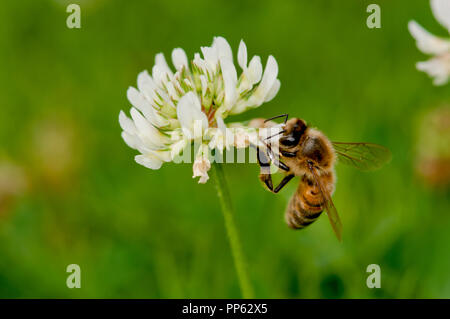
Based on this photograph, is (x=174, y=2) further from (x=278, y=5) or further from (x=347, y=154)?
(x=347, y=154)

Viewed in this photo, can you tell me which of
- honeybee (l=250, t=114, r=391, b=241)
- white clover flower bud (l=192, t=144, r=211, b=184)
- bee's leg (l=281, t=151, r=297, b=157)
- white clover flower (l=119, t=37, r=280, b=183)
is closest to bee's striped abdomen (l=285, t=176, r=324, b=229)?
honeybee (l=250, t=114, r=391, b=241)

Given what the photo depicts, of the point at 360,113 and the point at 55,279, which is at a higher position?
the point at 360,113

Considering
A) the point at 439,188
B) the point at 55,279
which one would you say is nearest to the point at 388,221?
the point at 439,188

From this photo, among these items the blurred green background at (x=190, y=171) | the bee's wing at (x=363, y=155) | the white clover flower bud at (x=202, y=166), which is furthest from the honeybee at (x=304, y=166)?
the blurred green background at (x=190, y=171)

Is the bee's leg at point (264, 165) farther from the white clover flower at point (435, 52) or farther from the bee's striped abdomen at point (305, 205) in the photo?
the white clover flower at point (435, 52)

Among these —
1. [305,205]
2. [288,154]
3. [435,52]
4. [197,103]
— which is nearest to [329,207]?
[305,205]

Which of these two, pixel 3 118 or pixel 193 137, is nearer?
pixel 193 137
